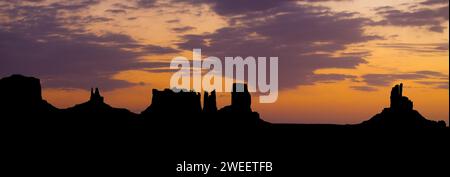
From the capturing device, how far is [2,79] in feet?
503

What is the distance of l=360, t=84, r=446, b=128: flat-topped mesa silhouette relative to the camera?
586 feet

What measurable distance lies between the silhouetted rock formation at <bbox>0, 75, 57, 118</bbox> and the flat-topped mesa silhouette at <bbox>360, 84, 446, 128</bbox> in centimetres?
9720

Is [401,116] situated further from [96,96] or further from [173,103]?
[96,96]

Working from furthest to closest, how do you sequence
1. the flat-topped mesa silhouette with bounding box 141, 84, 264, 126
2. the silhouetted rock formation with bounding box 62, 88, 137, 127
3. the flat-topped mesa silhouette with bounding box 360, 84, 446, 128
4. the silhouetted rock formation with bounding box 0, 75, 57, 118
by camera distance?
the flat-topped mesa silhouette with bounding box 360, 84, 446, 128 < the flat-topped mesa silhouette with bounding box 141, 84, 264, 126 < the silhouetted rock formation with bounding box 62, 88, 137, 127 < the silhouetted rock formation with bounding box 0, 75, 57, 118

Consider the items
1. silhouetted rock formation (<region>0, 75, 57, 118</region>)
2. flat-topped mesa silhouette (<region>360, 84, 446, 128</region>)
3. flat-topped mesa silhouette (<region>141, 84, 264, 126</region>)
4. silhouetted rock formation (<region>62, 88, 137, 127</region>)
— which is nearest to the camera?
silhouetted rock formation (<region>0, 75, 57, 118</region>)

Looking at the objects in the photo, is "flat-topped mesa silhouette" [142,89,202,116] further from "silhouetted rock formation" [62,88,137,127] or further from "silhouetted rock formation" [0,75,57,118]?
"silhouetted rock formation" [0,75,57,118]

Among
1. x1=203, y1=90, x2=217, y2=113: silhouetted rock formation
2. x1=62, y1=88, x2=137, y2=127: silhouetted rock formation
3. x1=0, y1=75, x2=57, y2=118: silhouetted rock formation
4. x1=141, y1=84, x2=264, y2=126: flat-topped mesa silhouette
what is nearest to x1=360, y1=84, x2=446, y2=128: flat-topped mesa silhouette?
x1=141, y1=84, x2=264, y2=126: flat-topped mesa silhouette

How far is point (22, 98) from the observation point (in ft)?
490

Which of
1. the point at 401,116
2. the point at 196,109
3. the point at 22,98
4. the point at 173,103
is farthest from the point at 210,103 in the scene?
the point at 401,116

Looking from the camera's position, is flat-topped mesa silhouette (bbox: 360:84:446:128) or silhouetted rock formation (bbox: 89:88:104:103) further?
flat-topped mesa silhouette (bbox: 360:84:446:128)

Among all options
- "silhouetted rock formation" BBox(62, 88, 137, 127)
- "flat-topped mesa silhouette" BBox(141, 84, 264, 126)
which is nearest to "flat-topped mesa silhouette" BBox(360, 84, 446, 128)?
"flat-topped mesa silhouette" BBox(141, 84, 264, 126)

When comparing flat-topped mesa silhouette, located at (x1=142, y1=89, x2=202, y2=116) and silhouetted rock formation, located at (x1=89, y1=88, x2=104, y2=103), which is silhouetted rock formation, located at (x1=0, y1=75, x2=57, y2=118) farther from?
flat-topped mesa silhouette, located at (x1=142, y1=89, x2=202, y2=116)
